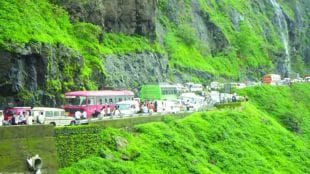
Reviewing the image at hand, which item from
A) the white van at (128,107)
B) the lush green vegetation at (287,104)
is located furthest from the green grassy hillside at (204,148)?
the lush green vegetation at (287,104)

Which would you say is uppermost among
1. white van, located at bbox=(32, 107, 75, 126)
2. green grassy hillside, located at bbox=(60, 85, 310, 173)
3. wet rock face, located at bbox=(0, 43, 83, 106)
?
wet rock face, located at bbox=(0, 43, 83, 106)

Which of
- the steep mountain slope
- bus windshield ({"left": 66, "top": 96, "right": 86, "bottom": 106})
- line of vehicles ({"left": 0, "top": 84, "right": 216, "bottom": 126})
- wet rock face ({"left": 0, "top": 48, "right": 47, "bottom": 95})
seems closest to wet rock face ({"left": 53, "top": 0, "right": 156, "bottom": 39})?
A: the steep mountain slope

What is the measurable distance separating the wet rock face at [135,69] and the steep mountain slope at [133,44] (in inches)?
3.9

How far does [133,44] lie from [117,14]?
10.9ft

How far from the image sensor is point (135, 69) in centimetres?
5878

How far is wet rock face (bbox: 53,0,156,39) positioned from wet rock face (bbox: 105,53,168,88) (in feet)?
10.1

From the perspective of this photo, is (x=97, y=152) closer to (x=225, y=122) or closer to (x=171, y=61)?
(x=225, y=122)

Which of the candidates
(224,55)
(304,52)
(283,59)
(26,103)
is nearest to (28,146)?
(26,103)

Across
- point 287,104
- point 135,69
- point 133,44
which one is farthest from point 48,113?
point 287,104

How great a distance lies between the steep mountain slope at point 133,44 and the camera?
3994cm

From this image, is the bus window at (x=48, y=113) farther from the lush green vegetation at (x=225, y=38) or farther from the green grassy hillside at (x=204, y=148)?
the lush green vegetation at (x=225, y=38)

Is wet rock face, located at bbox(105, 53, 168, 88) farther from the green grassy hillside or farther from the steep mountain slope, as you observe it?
the green grassy hillside

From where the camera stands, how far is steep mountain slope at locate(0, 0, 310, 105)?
3994cm

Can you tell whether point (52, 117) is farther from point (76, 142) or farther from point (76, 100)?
point (76, 100)
